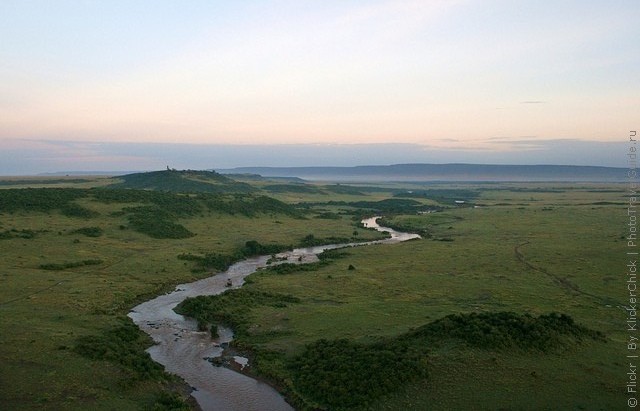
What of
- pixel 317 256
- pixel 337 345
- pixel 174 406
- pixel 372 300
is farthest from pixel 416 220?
pixel 174 406

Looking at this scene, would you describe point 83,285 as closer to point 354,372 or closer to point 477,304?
point 354,372

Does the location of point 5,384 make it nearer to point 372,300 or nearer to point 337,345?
point 337,345

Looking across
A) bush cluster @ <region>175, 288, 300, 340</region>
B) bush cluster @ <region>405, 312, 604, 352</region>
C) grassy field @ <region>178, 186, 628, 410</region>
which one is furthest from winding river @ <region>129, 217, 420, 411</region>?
bush cluster @ <region>405, 312, 604, 352</region>

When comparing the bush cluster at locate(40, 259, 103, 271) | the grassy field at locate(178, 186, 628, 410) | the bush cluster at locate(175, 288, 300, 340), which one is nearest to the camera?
the grassy field at locate(178, 186, 628, 410)

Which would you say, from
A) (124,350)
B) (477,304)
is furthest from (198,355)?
(477,304)

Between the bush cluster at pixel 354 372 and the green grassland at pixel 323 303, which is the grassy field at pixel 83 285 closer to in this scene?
the green grassland at pixel 323 303

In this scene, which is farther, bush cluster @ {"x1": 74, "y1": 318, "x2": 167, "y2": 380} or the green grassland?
bush cluster @ {"x1": 74, "y1": 318, "x2": 167, "y2": 380}

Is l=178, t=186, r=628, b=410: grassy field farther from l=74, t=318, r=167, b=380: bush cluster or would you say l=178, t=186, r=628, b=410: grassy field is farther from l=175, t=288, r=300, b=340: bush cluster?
l=74, t=318, r=167, b=380: bush cluster
